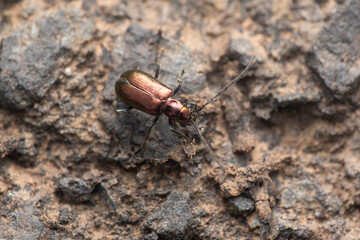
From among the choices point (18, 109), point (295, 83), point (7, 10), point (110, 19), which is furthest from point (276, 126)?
point (7, 10)

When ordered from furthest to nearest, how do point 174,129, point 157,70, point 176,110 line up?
point 157,70
point 174,129
point 176,110

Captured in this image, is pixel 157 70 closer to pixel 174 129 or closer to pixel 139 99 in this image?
pixel 139 99

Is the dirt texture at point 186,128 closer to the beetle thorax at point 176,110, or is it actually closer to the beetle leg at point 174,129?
the beetle leg at point 174,129

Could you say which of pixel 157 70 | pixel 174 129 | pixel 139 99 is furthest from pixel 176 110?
pixel 157 70

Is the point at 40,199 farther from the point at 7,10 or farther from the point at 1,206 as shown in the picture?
the point at 7,10

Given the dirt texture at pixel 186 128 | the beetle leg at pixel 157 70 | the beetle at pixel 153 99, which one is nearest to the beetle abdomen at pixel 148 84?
the beetle at pixel 153 99

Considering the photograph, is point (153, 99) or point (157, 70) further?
point (157, 70)

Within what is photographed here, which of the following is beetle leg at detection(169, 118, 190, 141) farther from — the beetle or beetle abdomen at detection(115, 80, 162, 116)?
beetle abdomen at detection(115, 80, 162, 116)

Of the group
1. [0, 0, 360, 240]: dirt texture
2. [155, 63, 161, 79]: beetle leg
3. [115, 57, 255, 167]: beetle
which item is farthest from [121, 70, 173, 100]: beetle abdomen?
[0, 0, 360, 240]: dirt texture
